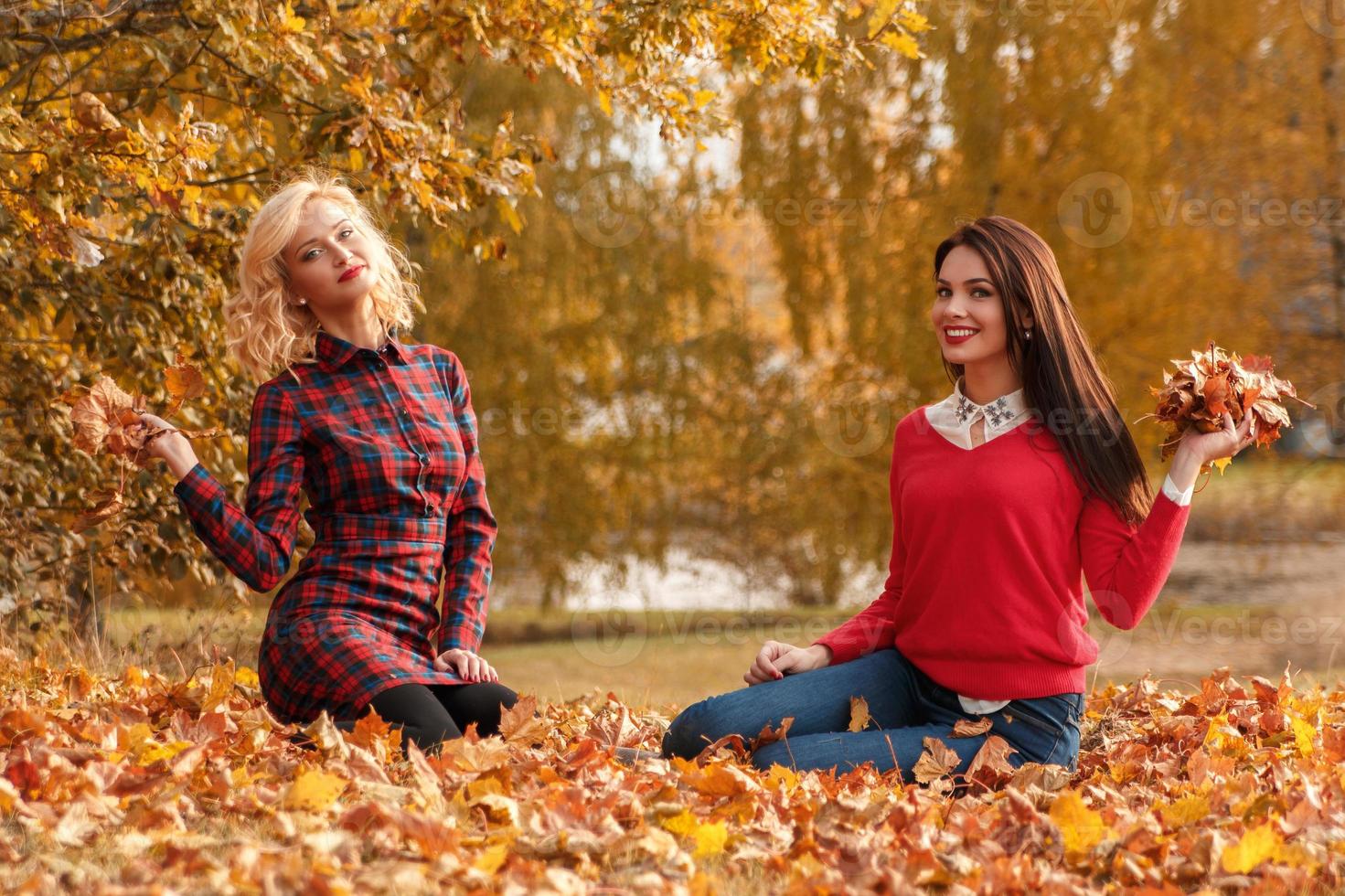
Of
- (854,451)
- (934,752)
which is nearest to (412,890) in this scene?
(934,752)

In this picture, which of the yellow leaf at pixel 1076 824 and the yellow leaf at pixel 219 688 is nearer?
the yellow leaf at pixel 1076 824

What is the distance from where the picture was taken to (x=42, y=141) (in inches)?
147

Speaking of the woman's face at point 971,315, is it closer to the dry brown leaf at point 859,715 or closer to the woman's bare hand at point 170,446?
the dry brown leaf at point 859,715

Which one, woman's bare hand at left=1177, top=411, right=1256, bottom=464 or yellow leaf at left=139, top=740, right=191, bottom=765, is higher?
woman's bare hand at left=1177, top=411, right=1256, bottom=464

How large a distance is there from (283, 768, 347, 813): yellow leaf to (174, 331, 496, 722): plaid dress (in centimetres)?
67

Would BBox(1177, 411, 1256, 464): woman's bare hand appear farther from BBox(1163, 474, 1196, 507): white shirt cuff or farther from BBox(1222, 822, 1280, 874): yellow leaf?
BBox(1222, 822, 1280, 874): yellow leaf

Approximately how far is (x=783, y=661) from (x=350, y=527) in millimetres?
1132

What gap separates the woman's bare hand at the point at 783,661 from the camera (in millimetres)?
3270

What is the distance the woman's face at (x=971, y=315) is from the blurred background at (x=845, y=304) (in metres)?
4.40

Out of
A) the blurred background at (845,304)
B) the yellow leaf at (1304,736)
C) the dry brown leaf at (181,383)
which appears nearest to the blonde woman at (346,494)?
the dry brown leaf at (181,383)

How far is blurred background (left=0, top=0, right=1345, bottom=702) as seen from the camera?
9.24 meters

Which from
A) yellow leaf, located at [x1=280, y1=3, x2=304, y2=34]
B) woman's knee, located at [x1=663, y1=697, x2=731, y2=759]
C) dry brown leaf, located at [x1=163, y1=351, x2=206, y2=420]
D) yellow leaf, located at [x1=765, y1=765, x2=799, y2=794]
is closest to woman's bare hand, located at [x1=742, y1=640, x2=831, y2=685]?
woman's knee, located at [x1=663, y1=697, x2=731, y2=759]

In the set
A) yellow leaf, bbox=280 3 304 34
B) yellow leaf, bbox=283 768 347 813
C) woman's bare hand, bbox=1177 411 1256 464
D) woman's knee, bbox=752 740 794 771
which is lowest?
woman's knee, bbox=752 740 794 771

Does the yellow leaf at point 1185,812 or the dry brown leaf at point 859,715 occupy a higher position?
the dry brown leaf at point 859,715
